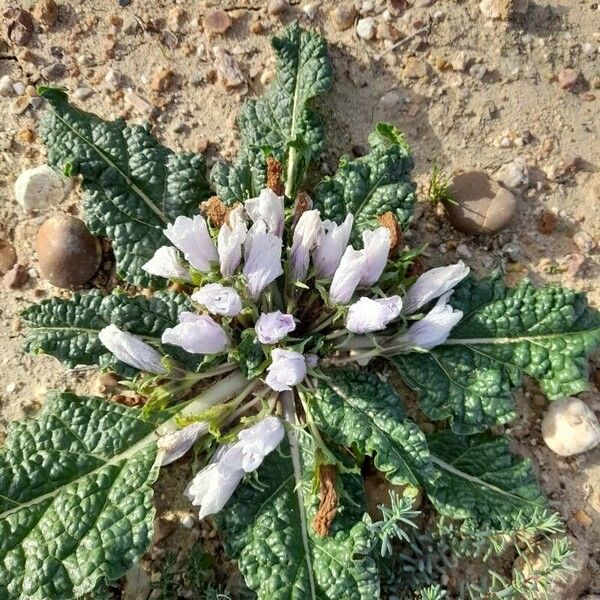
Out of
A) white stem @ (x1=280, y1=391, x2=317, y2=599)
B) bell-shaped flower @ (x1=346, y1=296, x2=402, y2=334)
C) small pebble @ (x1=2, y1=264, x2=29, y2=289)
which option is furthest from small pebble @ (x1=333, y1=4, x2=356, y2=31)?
small pebble @ (x1=2, y1=264, x2=29, y2=289)

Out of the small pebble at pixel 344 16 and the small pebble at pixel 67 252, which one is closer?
the small pebble at pixel 67 252

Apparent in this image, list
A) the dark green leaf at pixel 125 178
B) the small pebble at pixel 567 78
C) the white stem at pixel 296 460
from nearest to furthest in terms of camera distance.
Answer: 1. the white stem at pixel 296 460
2. the dark green leaf at pixel 125 178
3. the small pebble at pixel 567 78

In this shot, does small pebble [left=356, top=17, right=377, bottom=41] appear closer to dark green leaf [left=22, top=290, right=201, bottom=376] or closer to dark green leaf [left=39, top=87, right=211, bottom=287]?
dark green leaf [left=39, top=87, right=211, bottom=287]

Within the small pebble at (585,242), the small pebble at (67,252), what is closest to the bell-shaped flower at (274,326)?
the small pebble at (67,252)

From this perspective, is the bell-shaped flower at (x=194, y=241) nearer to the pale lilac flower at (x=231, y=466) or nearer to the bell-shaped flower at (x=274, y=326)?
the bell-shaped flower at (x=274, y=326)

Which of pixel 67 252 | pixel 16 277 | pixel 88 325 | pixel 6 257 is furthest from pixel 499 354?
pixel 6 257

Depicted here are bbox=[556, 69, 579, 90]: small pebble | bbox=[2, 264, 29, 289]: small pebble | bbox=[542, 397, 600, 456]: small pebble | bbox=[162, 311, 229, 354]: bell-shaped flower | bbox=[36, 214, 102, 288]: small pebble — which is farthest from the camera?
bbox=[556, 69, 579, 90]: small pebble
